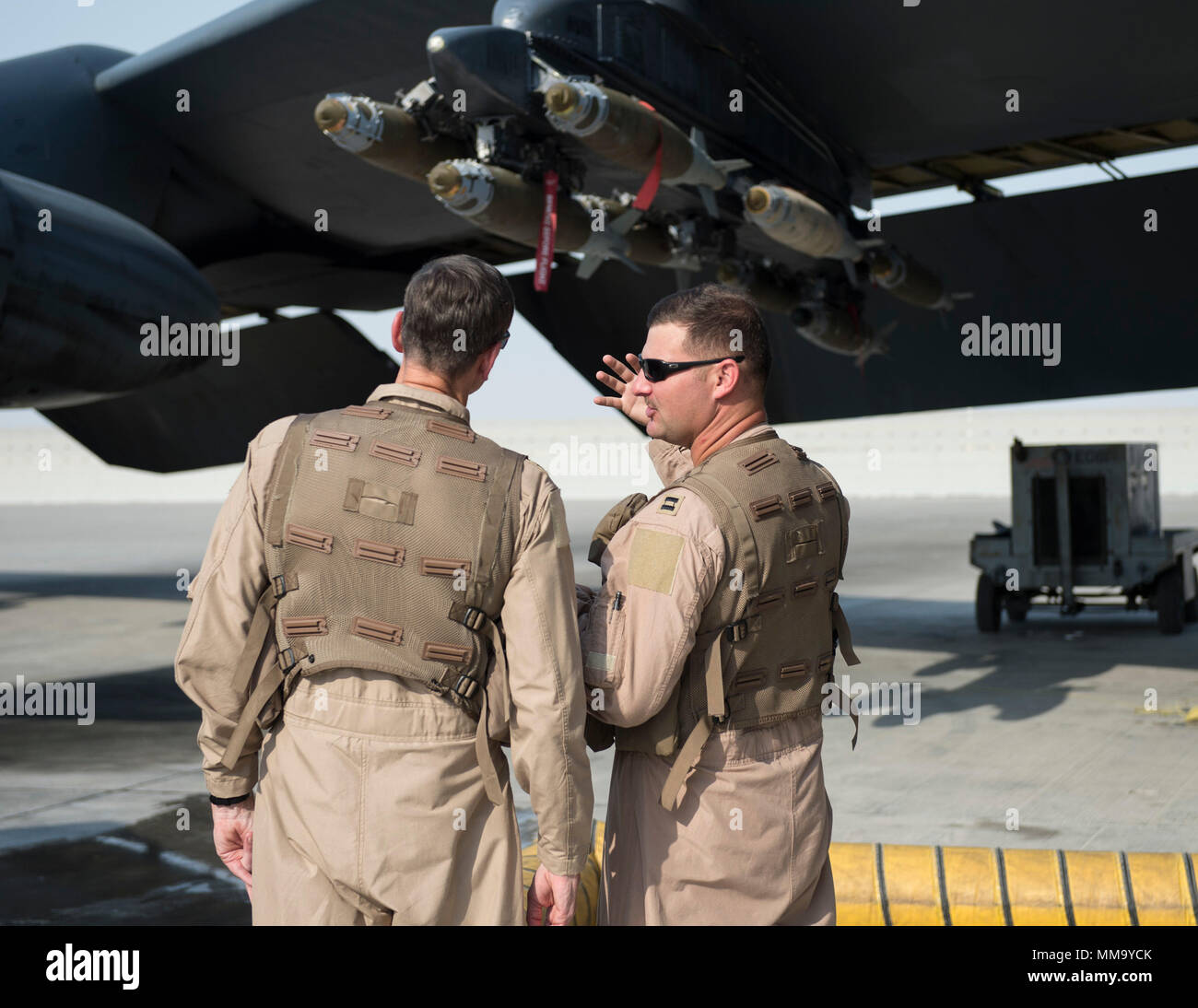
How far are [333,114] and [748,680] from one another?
6.02 meters

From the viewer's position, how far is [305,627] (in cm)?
238

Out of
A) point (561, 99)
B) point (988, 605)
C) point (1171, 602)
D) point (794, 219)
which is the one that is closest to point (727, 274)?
point (794, 219)

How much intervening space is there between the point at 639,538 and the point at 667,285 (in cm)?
1103

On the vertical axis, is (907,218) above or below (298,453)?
above

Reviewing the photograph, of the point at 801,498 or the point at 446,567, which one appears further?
the point at 801,498

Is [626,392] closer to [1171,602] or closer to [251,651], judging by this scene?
[251,651]

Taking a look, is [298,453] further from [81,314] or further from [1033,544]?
[1033,544]

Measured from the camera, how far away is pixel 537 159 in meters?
8.27

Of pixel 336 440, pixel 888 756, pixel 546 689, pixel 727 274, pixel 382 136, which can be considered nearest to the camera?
pixel 546 689

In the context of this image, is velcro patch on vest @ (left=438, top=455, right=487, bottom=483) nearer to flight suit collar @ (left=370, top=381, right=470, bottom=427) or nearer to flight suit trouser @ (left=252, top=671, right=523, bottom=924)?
flight suit collar @ (left=370, top=381, right=470, bottom=427)

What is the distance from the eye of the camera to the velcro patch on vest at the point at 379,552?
234 centimetres

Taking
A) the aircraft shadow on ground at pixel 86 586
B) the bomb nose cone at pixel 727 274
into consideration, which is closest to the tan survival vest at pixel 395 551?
the bomb nose cone at pixel 727 274

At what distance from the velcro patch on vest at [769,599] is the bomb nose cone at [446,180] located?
5.94 m
